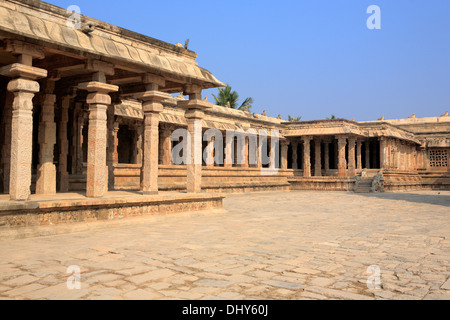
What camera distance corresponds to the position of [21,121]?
308 inches

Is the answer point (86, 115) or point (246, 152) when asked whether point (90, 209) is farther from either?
point (246, 152)

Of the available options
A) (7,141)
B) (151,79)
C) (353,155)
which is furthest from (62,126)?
(353,155)

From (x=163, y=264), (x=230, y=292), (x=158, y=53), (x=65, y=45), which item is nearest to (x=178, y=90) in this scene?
(x=158, y=53)

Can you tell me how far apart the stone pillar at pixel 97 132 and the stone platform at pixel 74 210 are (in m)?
0.34

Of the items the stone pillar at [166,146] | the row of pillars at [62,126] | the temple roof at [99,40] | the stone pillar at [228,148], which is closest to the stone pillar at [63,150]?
the row of pillars at [62,126]

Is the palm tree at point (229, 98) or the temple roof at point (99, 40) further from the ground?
the palm tree at point (229, 98)

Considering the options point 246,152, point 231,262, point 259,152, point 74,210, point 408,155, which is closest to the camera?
point 231,262

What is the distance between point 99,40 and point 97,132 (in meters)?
2.11

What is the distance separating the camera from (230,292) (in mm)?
4188

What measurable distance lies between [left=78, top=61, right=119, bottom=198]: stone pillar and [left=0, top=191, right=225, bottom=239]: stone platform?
0.34 m

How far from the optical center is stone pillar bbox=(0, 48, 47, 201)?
7762mm

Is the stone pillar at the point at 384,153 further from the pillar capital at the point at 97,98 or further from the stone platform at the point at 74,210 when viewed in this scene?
the pillar capital at the point at 97,98

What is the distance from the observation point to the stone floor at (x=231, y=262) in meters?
4.24
